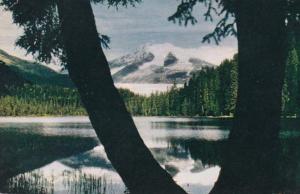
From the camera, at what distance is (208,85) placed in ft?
324

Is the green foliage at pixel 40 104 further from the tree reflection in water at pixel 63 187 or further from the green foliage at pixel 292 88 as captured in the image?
the tree reflection in water at pixel 63 187

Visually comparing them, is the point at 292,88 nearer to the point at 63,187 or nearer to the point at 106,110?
the point at 63,187

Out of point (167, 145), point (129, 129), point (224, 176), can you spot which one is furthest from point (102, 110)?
point (167, 145)

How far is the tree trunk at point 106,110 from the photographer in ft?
15.5

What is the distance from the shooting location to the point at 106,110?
473cm

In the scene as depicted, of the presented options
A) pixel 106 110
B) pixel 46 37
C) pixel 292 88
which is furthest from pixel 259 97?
pixel 292 88

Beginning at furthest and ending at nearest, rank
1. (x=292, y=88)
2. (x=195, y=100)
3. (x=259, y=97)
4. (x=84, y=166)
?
(x=195, y=100) < (x=292, y=88) < (x=84, y=166) < (x=259, y=97)

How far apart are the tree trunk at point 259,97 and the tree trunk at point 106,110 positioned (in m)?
0.74

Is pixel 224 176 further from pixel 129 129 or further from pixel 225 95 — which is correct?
pixel 225 95

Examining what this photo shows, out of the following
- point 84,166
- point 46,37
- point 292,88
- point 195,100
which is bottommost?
point 84,166

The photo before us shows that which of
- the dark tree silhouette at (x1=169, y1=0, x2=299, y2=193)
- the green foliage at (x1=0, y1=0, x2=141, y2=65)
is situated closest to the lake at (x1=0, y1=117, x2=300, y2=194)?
the green foliage at (x1=0, y1=0, x2=141, y2=65)

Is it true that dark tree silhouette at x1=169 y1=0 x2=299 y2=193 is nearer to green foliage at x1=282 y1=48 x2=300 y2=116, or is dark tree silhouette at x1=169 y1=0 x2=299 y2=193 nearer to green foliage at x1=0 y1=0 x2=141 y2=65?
green foliage at x1=0 y1=0 x2=141 y2=65

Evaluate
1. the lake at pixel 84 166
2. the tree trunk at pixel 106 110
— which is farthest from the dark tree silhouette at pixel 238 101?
the lake at pixel 84 166

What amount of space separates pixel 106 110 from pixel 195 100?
3867 inches
